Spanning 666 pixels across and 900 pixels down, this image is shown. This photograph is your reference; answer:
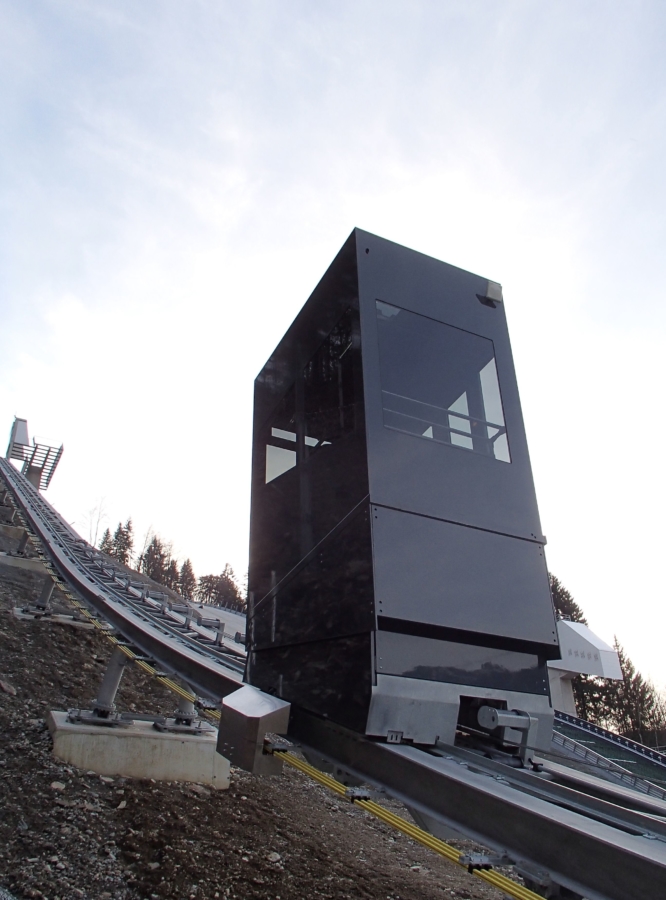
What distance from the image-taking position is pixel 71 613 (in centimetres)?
1102

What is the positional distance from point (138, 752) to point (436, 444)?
5.36m

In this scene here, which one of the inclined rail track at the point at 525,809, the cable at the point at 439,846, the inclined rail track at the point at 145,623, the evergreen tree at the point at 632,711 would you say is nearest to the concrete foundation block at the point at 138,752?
the inclined rail track at the point at 145,623

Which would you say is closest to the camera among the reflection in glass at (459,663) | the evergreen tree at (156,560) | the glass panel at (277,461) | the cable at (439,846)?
the cable at (439,846)

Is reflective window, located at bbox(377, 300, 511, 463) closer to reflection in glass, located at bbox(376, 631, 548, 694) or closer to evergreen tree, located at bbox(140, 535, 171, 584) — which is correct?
reflection in glass, located at bbox(376, 631, 548, 694)

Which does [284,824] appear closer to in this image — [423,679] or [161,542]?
[423,679]

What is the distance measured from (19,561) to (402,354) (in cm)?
1424

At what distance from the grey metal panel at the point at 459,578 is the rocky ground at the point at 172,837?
3343 mm

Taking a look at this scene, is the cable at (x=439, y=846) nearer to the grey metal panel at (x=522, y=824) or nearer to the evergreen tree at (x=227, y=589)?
the grey metal panel at (x=522, y=824)

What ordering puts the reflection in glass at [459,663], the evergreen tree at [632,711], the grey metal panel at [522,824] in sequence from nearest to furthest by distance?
the grey metal panel at [522,824], the reflection in glass at [459,663], the evergreen tree at [632,711]

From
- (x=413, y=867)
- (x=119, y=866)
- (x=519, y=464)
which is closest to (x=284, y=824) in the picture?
(x=413, y=867)

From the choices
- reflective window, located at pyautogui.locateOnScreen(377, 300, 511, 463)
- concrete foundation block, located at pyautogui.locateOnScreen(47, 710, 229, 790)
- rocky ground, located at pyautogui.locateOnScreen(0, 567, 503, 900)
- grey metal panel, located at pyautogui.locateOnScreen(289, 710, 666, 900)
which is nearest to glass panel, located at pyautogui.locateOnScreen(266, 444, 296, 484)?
reflective window, located at pyautogui.locateOnScreen(377, 300, 511, 463)

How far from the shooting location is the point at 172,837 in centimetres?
560

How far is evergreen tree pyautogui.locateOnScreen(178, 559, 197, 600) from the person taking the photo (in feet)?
234

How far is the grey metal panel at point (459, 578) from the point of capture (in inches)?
121
